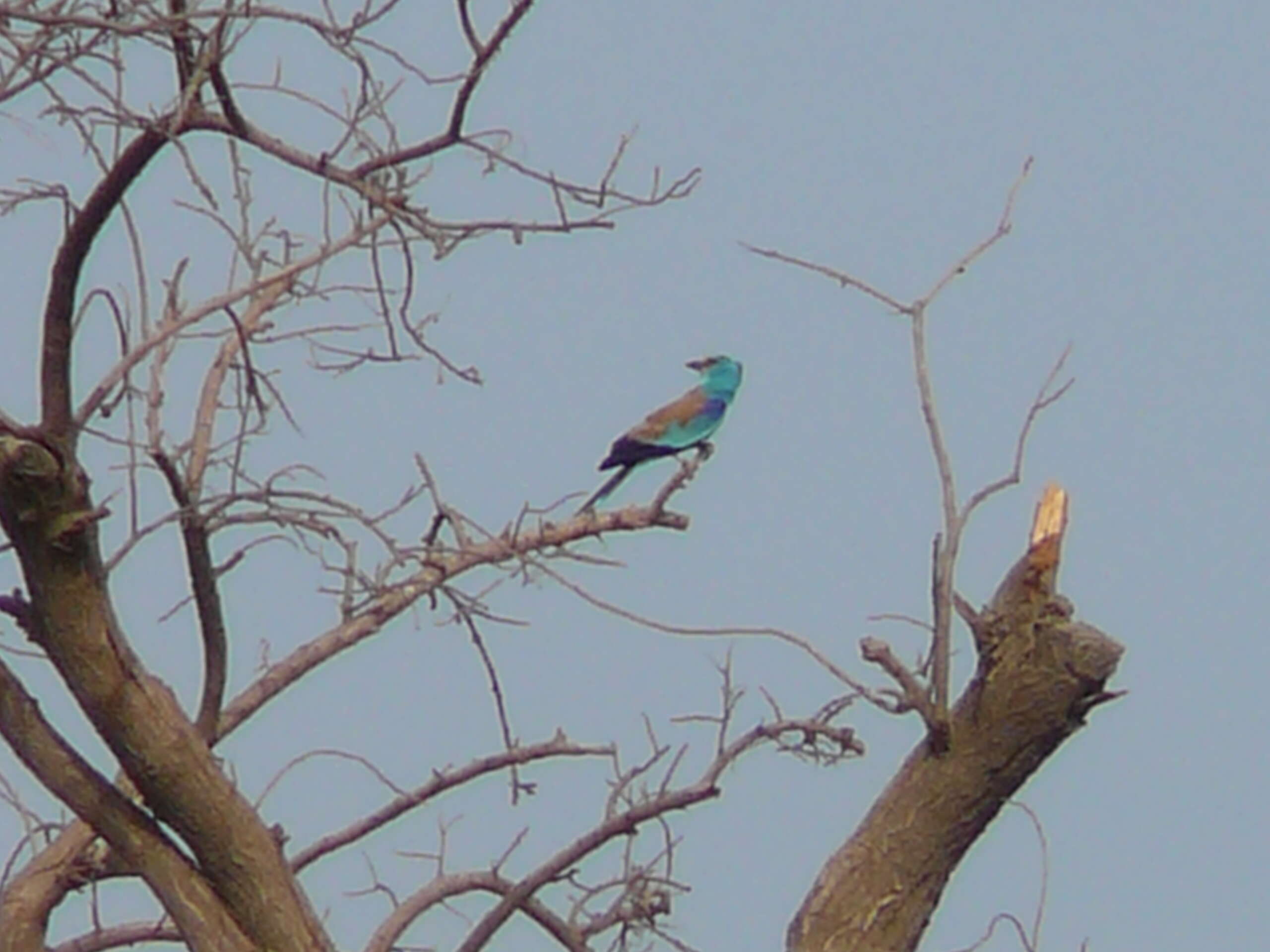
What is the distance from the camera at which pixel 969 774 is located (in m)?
3.49

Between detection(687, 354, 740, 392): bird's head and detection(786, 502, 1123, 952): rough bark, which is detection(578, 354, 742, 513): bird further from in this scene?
detection(786, 502, 1123, 952): rough bark

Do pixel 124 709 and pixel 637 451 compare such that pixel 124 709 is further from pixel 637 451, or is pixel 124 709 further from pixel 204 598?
pixel 637 451

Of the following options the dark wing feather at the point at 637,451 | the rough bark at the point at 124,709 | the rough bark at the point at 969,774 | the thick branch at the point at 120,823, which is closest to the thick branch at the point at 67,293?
the rough bark at the point at 124,709

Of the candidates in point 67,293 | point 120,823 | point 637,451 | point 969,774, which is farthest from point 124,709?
point 637,451

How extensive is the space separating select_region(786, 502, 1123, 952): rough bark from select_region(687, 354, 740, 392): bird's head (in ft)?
8.80

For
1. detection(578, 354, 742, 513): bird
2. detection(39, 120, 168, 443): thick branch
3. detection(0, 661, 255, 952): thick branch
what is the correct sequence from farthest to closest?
detection(578, 354, 742, 513): bird
detection(0, 661, 255, 952): thick branch
detection(39, 120, 168, 443): thick branch

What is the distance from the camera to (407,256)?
11.6ft

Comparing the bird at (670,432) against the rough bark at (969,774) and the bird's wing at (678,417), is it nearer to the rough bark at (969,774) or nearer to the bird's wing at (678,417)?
the bird's wing at (678,417)

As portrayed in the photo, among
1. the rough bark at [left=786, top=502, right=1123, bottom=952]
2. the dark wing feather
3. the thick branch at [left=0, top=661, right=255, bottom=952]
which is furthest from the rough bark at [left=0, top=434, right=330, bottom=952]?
the dark wing feather

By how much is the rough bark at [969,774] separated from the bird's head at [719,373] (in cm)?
268

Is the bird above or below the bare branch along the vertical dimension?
above

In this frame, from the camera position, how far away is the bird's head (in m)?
6.15

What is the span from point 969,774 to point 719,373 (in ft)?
9.52

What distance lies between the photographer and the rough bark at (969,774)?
3443 millimetres
